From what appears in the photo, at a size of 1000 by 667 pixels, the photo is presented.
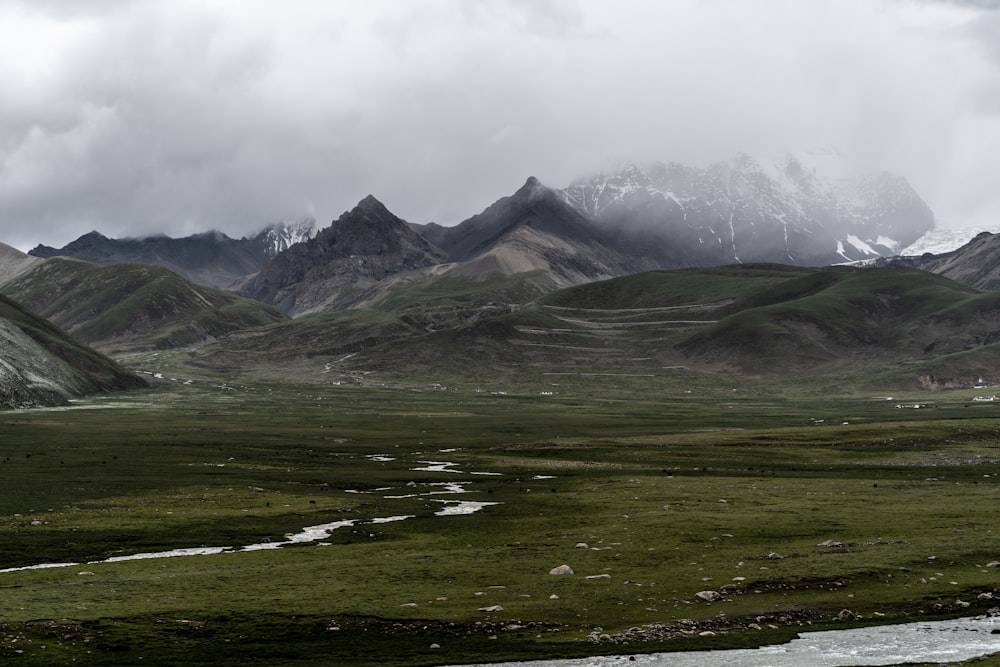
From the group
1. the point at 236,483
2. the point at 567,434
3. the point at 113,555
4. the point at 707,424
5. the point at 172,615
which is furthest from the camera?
the point at 707,424

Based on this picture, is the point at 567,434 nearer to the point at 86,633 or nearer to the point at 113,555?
the point at 113,555

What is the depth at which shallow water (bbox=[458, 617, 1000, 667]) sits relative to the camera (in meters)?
38.0

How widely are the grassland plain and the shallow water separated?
0.89m

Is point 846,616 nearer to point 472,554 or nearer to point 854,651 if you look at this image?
point 854,651

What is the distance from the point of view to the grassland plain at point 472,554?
41.3 meters

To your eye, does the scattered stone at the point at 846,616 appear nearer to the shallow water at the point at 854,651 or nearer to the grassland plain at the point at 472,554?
the grassland plain at the point at 472,554

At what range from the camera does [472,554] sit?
59.0 metres

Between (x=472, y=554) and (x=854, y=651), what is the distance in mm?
25473

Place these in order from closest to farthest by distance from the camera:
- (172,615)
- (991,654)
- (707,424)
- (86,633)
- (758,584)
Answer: (991,654) → (86,633) → (172,615) → (758,584) → (707,424)

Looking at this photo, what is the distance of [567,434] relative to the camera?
173 meters

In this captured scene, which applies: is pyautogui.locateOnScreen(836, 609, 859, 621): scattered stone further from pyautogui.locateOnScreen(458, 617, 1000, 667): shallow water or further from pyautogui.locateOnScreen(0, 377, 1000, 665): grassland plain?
pyautogui.locateOnScreen(458, 617, 1000, 667): shallow water

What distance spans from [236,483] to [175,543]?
114 ft

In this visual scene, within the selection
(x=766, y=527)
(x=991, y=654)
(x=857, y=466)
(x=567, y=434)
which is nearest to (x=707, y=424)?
(x=567, y=434)

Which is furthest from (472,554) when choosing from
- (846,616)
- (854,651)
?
(854,651)
